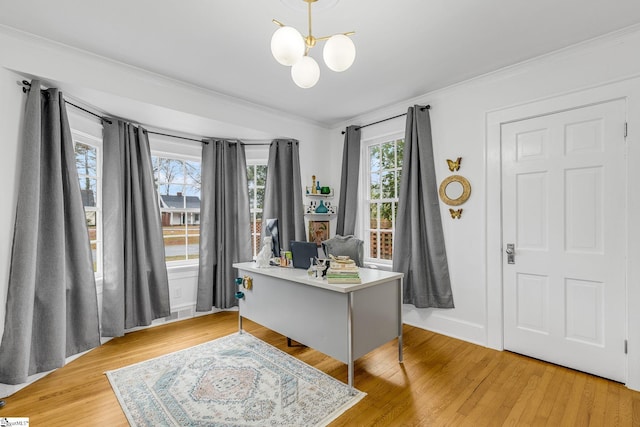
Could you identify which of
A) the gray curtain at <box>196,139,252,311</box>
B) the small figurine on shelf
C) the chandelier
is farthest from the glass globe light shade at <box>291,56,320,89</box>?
the gray curtain at <box>196,139,252,311</box>

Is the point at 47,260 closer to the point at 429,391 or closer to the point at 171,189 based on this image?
the point at 171,189

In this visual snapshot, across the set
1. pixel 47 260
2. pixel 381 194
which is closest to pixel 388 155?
pixel 381 194

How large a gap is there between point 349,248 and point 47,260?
2697mm

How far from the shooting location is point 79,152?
121 inches

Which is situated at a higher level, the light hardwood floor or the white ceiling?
the white ceiling

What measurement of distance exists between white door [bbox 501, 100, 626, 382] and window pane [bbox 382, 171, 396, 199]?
131 centimetres

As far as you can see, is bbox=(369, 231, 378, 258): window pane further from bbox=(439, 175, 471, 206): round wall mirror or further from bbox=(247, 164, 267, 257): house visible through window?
bbox=(247, 164, 267, 257): house visible through window

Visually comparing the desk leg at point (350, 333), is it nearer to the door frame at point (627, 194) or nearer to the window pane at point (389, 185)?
the door frame at point (627, 194)

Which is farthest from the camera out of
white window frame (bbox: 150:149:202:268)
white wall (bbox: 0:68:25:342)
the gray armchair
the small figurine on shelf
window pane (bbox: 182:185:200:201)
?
window pane (bbox: 182:185:200:201)

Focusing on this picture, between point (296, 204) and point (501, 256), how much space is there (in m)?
2.49

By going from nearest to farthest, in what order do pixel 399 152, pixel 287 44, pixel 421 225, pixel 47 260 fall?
pixel 287 44 → pixel 47 260 → pixel 421 225 → pixel 399 152

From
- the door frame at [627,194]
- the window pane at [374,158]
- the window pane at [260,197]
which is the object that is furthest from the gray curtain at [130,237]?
the door frame at [627,194]

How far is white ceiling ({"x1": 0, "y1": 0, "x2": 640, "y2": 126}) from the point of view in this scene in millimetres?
1944

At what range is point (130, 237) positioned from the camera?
3.24 metres
